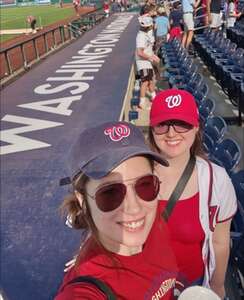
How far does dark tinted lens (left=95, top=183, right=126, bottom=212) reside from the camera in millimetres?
1188

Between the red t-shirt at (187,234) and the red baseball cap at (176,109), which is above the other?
the red baseball cap at (176,109)

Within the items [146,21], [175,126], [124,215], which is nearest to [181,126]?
[175,126]

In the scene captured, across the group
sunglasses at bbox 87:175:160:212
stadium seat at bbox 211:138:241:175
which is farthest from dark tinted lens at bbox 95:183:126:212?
stadium seat at bbox 211:138:241:175

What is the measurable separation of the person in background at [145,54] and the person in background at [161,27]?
3344mm

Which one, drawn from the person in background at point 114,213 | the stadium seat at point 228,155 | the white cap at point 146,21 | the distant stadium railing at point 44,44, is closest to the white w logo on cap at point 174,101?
the person in background at point 114,213

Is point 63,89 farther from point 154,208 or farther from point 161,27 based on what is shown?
point 154,208

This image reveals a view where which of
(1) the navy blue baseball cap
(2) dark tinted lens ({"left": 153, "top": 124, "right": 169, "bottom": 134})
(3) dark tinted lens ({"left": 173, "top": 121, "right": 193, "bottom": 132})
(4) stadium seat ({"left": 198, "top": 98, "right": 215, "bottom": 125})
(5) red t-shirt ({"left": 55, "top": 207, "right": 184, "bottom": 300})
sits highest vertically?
(1) the navy blue baseball cap

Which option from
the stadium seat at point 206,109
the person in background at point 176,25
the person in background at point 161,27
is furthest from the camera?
the person in background at point 176,25

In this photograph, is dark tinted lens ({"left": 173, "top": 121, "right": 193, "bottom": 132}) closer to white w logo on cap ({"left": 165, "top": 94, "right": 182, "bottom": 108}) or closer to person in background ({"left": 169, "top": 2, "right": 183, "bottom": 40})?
white w logo on cap ({"left": 165, "top": 94, "right": 182, "bottom": 108})

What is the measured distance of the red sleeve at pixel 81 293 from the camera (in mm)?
1100

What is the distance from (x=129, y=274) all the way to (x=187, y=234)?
0.69 metres

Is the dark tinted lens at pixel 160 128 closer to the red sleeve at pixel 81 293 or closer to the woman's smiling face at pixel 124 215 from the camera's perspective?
the woman's smiling face at pixel 124 215

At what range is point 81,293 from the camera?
1.11m

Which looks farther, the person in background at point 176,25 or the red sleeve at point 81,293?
the person in background at point 176,25
